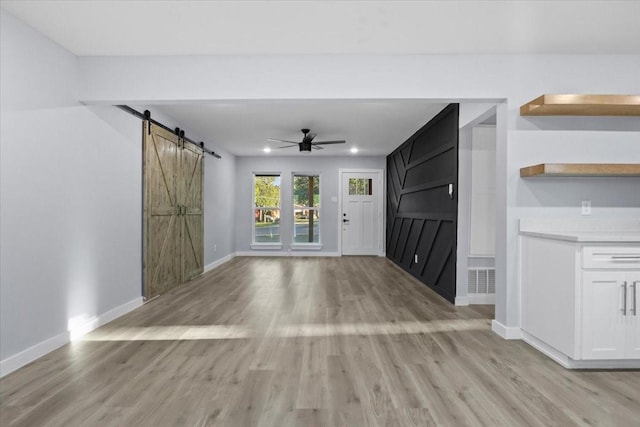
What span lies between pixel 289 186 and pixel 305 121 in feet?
11.5

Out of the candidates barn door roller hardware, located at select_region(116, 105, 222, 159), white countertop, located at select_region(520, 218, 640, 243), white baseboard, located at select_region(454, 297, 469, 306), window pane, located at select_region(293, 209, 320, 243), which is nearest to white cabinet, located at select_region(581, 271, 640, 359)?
white countertop, located at select_region(520, 218, 640, 243)

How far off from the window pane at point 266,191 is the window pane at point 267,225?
0.20 m

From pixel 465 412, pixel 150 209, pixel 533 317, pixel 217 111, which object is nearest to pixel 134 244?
pixel 150 209

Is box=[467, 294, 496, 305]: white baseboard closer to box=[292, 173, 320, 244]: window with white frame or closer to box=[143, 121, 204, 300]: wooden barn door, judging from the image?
box=[143, 121, 204, 300]: wooden barn door

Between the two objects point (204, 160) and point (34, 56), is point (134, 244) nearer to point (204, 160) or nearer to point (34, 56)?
point (34, 56)

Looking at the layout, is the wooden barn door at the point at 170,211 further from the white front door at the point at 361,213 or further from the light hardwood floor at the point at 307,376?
the white front door at the point at 361,213

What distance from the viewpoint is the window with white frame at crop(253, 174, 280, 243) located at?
9.02m

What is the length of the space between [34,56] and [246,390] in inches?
113

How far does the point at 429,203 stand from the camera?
18.0 feet

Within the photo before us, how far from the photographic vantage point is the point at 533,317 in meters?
2.95

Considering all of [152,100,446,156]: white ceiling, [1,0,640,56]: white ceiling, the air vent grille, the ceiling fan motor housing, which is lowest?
the air vent grille

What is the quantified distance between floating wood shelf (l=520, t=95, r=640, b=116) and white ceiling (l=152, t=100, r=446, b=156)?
1140 millimetres

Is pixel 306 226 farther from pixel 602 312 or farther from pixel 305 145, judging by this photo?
pixel 602 312

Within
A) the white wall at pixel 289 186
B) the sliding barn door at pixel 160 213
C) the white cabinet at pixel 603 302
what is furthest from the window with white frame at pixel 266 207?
the white cabinet at pixel 603 302
